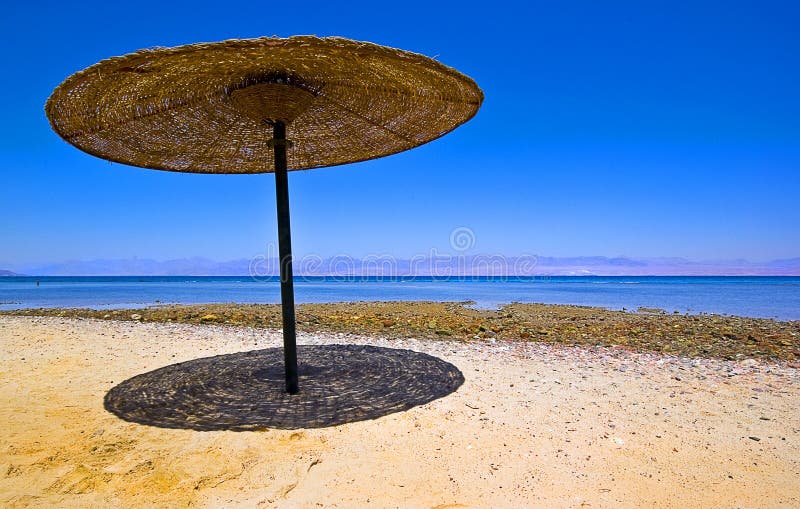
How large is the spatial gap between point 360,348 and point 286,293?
8.06ft

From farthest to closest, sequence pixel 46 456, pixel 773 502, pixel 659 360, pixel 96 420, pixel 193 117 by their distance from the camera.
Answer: pixel 659 360 → pixel 193 117 → pixel 96 420 → pixel 46 456 → pixel 773 502

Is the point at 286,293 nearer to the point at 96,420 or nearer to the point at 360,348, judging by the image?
the point at 96,420

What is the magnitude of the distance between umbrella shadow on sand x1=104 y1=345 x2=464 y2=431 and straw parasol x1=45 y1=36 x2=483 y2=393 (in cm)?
46

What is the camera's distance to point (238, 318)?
34.5 ft

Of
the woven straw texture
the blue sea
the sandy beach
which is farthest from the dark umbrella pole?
the blue sea

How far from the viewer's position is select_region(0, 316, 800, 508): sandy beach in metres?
2.59

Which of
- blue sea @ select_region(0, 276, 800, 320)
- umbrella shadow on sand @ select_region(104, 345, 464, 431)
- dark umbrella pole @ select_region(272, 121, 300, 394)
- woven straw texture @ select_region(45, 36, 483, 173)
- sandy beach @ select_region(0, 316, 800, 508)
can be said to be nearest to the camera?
sandy beach @ select_region(0, 316, 800, 508)

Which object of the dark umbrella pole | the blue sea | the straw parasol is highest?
the straw parasol

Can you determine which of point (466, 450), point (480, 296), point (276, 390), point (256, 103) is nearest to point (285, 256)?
point (276, 390)

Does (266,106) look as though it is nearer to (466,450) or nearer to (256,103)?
(256,103)

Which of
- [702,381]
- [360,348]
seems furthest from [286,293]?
[702,381]

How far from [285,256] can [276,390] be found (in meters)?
1.31

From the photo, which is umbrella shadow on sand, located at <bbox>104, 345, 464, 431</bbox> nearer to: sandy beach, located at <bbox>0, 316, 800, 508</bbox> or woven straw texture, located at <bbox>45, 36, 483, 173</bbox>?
sandy beach, located at <bbox>0, 316, 800, 508</bbox>

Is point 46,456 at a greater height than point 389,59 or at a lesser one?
lesser
